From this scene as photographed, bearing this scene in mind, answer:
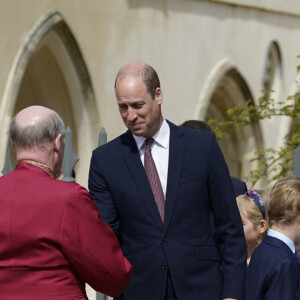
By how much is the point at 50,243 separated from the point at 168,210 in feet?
2.74

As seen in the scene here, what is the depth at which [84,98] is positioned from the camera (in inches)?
462

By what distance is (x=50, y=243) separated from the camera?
130 inches

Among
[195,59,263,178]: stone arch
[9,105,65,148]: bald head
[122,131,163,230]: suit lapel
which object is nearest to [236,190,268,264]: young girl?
[122,131,163,230]: suit lapel

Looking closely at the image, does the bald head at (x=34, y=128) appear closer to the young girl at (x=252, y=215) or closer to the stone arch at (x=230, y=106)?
the young girl at (x=252, y=215)

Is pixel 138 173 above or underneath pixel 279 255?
above

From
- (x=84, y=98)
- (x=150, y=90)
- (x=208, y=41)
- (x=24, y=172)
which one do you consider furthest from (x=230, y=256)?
(x=208, y=41)

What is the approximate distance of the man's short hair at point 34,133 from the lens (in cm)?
338

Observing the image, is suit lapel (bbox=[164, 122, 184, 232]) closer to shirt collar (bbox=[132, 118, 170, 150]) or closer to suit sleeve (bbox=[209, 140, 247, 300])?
shirt collar (bbox=[132, 118, 170, 150])

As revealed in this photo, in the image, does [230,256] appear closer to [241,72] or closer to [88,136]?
[88,136]

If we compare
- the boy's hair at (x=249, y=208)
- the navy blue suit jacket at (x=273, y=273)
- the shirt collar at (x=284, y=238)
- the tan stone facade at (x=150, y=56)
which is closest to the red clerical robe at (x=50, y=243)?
the navy blue suit jacket at (x=273, y=273)

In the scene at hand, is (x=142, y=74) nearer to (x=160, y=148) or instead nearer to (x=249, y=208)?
(x=160, y=148)

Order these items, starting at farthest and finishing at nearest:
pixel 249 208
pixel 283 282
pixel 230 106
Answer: pixel 230 106
pixel 249 208
pixel 283 282

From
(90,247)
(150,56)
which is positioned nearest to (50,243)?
(90,247)

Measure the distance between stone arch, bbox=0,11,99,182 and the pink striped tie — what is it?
6.87 metres
